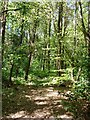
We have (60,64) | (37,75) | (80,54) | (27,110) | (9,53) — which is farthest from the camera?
(37,75)

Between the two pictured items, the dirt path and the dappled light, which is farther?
the dirt path

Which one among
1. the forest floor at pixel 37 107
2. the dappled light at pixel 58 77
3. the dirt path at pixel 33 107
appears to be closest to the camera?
the dappled light at pixel 58 77

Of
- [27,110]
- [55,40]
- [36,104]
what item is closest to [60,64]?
[55,40]

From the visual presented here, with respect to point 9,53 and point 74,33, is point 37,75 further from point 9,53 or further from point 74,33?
point 9,53

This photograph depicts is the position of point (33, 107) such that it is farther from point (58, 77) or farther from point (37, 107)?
point (58, 77)

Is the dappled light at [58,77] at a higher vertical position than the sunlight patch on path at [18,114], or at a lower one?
higher

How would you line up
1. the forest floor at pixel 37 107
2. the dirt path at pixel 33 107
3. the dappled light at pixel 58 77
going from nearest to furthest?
the dappled light at pixel 58 77 < the forest floor at pixel 37 107 < the dirt path at pixel 33 107

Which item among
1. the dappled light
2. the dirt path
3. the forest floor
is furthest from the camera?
the dirt path

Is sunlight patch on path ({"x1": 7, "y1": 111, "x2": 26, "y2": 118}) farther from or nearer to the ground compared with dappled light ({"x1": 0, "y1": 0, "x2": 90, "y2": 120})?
nearer to the ground

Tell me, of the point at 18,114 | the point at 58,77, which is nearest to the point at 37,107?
the point at 18,114

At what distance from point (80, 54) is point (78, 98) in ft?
5.07

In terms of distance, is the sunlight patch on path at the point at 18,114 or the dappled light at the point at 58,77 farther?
the sunlight patch on path at the point at 18,114

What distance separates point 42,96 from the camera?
37.4ft

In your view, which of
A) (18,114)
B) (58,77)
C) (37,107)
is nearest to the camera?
(18,114)
